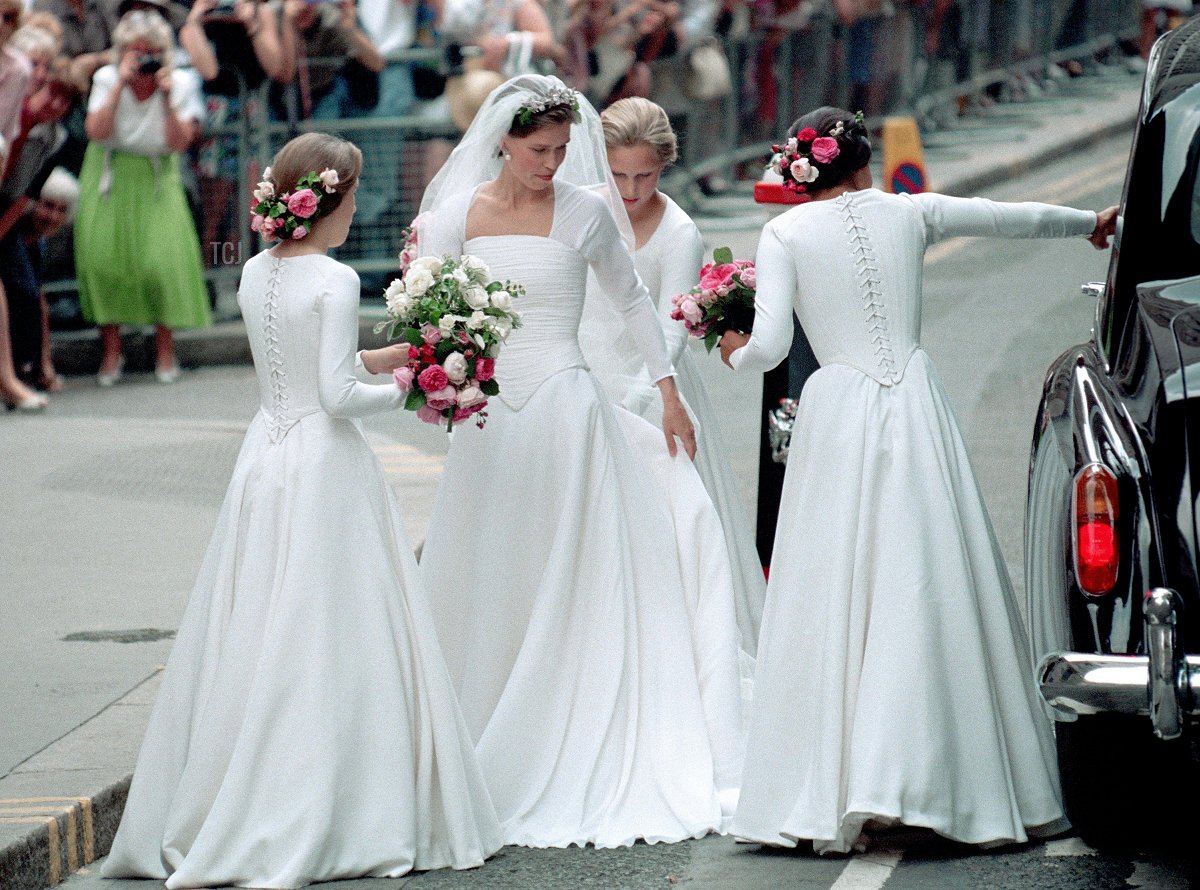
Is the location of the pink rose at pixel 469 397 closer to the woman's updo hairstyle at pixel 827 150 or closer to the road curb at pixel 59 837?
the woman's updo hairstyle at pixel 827 150

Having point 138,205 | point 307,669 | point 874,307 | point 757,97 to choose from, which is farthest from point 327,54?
point 307,669

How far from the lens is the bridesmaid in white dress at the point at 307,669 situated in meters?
5.29

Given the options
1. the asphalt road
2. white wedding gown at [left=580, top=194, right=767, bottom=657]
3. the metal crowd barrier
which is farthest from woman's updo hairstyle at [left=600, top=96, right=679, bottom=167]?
the metal crowd barrier

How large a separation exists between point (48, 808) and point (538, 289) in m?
1.97

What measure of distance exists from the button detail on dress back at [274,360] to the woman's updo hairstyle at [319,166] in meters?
0.19

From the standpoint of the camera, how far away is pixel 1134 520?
465 centimetres

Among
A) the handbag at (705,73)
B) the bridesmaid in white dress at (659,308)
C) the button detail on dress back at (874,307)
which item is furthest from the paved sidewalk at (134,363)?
the button detail on dress back at (874,307)

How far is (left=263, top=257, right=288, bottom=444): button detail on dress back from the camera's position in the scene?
215 inches

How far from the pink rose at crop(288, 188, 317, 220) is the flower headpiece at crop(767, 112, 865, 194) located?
1.26 m

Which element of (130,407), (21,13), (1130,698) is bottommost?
(130,407)

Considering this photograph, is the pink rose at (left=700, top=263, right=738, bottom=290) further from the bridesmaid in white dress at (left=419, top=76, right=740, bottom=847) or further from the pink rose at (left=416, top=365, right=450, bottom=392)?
the pink rose at (left=416, top=365, right=450, bottom=392)

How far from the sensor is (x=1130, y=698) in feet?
14.7

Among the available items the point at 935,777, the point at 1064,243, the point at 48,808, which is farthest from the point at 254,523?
the point at 1064,243

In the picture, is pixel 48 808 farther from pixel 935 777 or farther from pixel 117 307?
pixel 117 307
